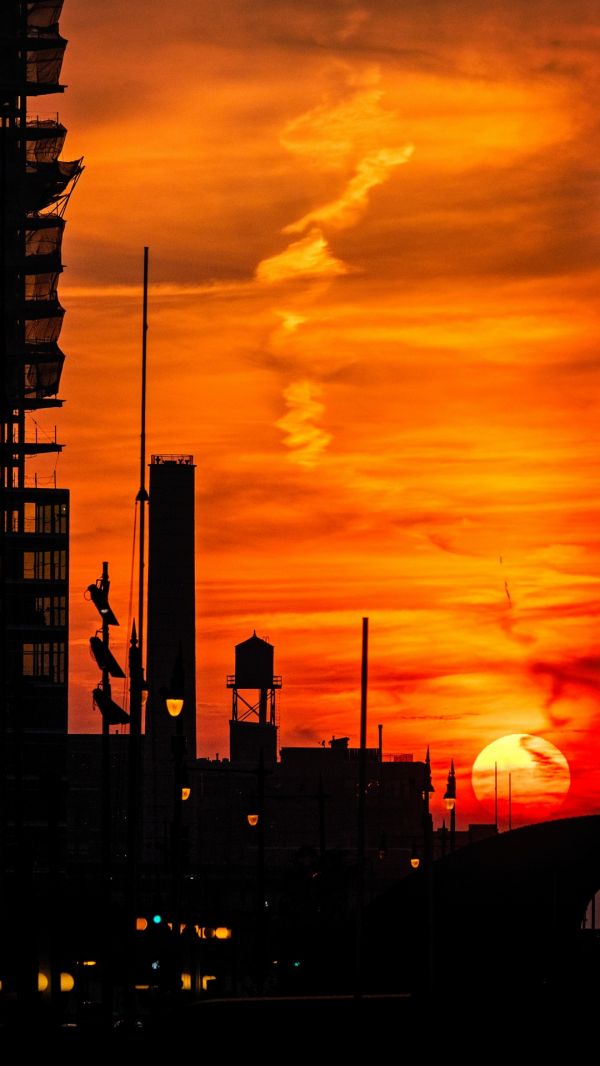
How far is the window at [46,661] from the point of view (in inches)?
7160

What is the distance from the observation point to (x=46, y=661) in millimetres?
184375

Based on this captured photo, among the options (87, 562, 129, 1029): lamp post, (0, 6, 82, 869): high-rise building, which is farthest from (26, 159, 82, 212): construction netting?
(87, 562, 129, 1029): lamp post

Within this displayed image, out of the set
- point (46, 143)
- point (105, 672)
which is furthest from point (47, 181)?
point (105, 672)

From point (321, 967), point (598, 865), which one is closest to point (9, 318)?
point (598, 865)

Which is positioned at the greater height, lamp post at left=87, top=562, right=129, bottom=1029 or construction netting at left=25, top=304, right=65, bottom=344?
construction netting at left=25, top=304, right=65, bottom=344

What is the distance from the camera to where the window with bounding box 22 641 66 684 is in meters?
182

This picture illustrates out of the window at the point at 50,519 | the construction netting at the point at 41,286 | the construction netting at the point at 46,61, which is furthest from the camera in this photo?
the window at the point at 50,519

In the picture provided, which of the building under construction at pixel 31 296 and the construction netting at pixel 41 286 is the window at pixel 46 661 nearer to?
the building under construction at pixel 31 296

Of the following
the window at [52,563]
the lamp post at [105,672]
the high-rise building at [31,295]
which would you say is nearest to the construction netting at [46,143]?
the high-rise building at [31,295]

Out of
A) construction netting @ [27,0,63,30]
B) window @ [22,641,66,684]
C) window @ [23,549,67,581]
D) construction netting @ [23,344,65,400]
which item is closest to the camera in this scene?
construction netting @ [27,0,63,30]

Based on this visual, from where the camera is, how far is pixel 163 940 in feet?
176

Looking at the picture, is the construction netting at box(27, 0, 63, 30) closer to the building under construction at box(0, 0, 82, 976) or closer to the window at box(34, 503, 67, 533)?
the building under construction at box(0, 0, 82, 976)

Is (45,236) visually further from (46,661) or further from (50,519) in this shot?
(46,661)

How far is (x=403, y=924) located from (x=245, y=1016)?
37.4 meters
